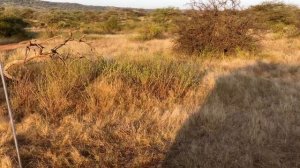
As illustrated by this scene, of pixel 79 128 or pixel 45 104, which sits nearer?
pixel 79 128

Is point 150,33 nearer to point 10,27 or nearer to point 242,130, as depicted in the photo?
point 10,27

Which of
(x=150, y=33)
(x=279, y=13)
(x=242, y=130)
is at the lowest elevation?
(x=150, y=33)

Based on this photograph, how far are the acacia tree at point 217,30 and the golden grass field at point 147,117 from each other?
500 cm

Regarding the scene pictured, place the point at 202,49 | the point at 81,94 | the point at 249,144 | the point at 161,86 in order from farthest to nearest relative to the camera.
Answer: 1. the point at 202,49
2. the point at 161,86
3. the point at 81,94
4. the point at 249,144

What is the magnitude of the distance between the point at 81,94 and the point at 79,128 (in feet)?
3.75

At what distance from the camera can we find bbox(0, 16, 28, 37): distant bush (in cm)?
2112

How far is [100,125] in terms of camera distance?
511 centimetres

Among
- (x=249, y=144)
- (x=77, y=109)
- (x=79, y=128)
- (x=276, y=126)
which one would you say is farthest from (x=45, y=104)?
(x=276, y=126)

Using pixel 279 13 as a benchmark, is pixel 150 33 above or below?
below

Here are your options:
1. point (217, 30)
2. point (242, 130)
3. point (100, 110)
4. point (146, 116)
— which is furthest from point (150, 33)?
point (242, 130)

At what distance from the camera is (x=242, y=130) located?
5.07 metres

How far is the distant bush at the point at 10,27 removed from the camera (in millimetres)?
21125

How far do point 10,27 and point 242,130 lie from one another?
1898cm

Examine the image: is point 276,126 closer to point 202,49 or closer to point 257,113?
point 257,113
